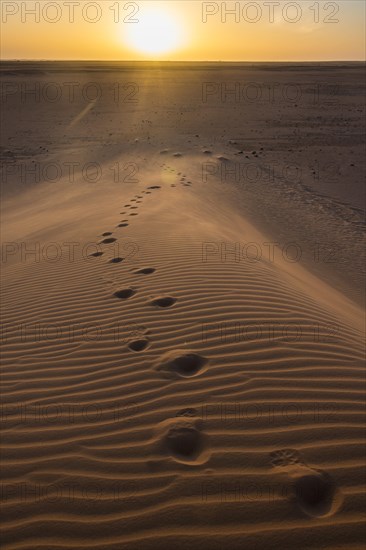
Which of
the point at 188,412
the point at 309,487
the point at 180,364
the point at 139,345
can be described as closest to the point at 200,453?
the point at 188,412

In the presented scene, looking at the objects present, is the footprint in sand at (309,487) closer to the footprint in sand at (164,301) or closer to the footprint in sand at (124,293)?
the footprint in sand at (164,301)

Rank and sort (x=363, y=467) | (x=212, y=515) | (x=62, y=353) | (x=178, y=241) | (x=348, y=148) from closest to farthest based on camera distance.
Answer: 1. (x=212, y=515)
2. (x=363, y=467)
3. (x=62, y=353)
4. (x=178, y=241)
5. (x=348, y=148)

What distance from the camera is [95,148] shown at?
18.3 m

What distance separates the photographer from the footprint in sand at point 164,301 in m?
4.36

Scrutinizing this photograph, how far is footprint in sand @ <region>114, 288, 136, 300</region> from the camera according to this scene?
4.60 metres

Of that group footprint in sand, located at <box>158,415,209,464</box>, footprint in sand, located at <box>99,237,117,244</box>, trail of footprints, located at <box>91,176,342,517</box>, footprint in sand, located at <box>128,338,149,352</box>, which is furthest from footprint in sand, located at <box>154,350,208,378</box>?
footprint in sand, located at <box>99,237,117,244</box>

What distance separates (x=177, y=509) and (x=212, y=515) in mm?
184

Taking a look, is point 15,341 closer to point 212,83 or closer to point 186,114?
point 186,114

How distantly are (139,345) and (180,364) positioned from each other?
0.50 meters

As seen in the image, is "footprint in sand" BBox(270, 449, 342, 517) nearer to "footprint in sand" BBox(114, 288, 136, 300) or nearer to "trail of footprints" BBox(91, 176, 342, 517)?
"trail of footprints" BBox(91, 176, 342, 517)

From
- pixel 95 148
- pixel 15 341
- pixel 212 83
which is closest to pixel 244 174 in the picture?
pixel 95 148

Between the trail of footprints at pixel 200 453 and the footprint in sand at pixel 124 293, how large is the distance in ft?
3.70

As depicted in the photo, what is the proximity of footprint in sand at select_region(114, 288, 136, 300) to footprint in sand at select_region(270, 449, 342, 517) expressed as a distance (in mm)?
2576

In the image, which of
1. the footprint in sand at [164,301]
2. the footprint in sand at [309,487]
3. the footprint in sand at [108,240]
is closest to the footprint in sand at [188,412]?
the footprint in sand at [309,487]
